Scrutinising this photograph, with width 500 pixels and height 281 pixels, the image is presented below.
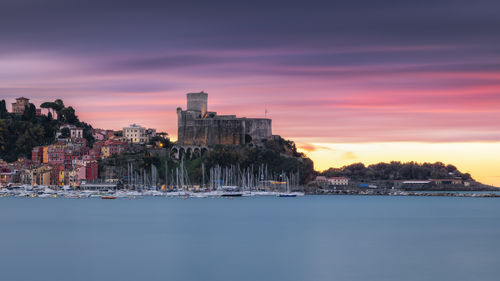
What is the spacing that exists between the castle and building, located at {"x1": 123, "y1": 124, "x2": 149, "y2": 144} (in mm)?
12095

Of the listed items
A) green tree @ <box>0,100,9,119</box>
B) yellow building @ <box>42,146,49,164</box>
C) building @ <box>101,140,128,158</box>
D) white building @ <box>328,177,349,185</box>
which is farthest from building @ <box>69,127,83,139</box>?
white building @ <box>328,177,349,185</box>

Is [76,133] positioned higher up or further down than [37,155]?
higher up

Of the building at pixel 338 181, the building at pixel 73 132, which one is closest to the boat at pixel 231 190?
the building at pixel 338 181

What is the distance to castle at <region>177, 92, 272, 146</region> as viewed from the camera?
98.8 meters

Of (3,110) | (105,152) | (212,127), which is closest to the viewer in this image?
(212,127)

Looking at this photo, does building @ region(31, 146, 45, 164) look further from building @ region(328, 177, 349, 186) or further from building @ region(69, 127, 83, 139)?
building @ region(328, 177, 349, 186)

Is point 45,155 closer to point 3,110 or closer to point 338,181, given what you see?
point 3,110

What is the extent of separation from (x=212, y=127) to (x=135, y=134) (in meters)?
17.9

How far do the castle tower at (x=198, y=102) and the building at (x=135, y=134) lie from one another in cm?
1335

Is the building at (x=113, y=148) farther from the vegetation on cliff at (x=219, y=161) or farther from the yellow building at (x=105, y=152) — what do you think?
the vegetation on cliff at (x=219, y=161)

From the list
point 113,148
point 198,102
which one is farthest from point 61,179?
point 198,102

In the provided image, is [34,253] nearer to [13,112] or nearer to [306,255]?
[306,255]

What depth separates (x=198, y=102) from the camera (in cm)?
10088

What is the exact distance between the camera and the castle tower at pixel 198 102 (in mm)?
100250
